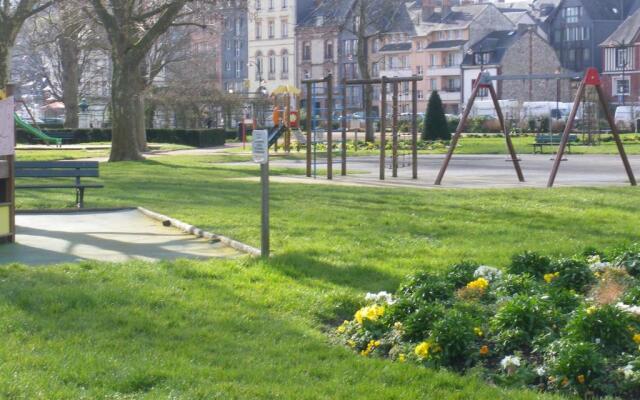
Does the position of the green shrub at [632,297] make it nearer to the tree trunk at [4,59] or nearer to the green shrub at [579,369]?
the green shrub at [579,369]

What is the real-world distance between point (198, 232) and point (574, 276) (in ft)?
19.2

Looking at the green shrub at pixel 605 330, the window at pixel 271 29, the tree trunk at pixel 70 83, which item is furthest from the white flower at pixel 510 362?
the window at pixel 271 29

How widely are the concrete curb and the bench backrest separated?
140 centimetres

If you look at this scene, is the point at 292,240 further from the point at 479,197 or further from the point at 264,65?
the point at 264,65

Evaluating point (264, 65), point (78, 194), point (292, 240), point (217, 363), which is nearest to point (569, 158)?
point (78, 194)

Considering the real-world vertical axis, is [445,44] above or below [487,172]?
above

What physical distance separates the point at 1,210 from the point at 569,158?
2507 cm

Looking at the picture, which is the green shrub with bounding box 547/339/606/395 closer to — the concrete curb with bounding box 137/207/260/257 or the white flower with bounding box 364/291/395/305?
the white flower with bounding box 364/291/395/305

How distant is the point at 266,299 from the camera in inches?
348

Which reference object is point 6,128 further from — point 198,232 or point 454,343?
point 454,343

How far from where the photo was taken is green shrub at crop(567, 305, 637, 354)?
6672mm

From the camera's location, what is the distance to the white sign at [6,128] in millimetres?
12383

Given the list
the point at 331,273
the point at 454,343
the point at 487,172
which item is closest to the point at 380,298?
the point at 454,343

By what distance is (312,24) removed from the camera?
106750 mm
